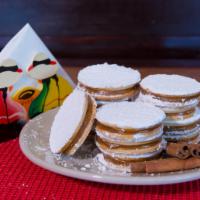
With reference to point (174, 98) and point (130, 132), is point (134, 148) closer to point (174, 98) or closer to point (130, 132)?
point (130, 132)

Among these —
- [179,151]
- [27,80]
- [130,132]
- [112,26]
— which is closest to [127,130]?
[130,132]

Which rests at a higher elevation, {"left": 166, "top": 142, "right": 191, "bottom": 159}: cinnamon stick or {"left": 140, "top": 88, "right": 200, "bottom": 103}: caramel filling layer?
{"left": 140, "top": 88, "right": 200, "bottom": 103}: caramel filling layer

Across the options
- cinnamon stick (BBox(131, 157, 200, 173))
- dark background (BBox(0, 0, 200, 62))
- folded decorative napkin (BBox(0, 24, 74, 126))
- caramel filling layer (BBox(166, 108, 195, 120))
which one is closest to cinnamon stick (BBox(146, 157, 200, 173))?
cinnamon stick (BBox(131, 157, 200, 173))

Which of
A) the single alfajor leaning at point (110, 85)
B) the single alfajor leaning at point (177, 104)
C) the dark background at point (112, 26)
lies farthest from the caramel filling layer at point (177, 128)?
the dark background at point (112, 26)

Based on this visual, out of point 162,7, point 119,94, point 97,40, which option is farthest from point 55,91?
point 162,7

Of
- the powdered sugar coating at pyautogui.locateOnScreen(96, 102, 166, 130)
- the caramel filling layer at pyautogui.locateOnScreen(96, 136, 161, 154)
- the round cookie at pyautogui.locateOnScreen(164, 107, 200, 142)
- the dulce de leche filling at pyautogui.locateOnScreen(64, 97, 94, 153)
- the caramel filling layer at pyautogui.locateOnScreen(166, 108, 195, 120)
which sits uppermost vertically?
the powdered sugar coating at pyautogui.locateOnScreen(96, 102, 166, 130)

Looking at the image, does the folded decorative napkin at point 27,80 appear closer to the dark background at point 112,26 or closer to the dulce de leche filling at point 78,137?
the dulce de leche filling at point 78,137

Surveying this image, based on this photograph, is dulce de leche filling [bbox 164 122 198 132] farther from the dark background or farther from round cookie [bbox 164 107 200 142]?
the dark background
